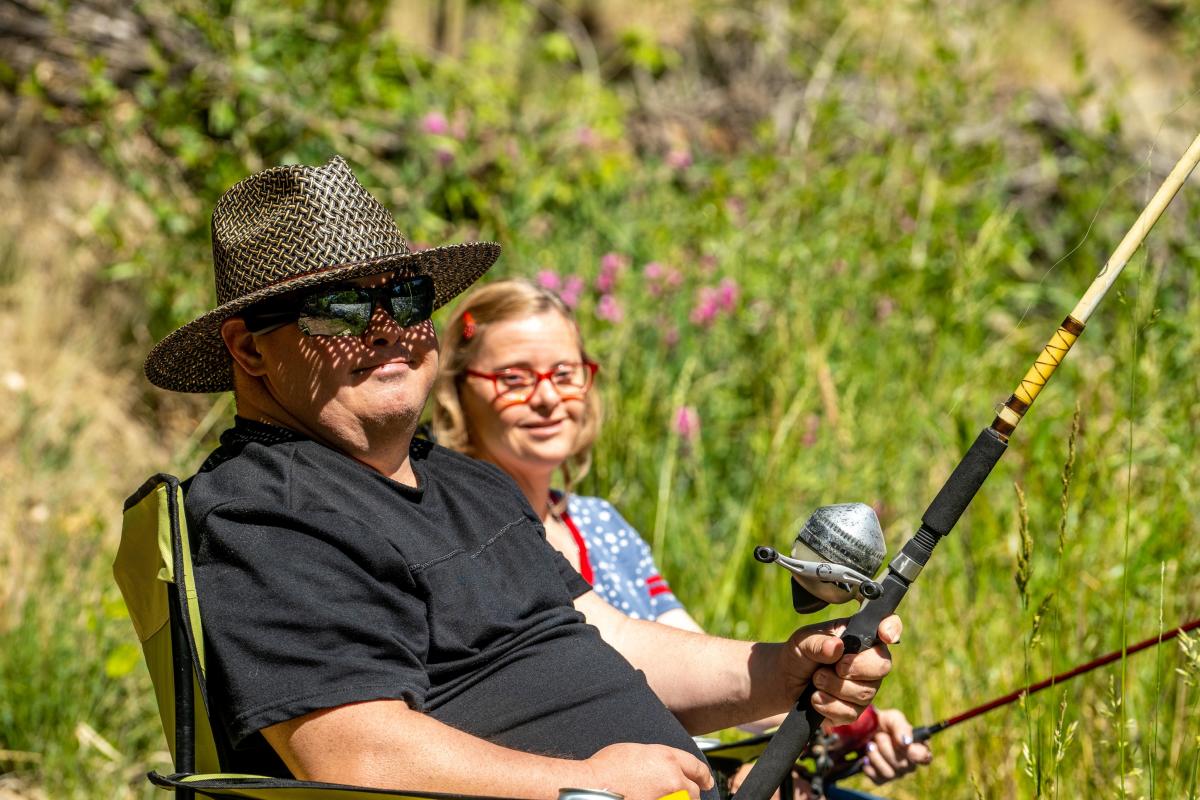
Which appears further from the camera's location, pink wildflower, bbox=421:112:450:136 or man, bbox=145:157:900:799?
pink wildflower, bbox=421:112:450:136

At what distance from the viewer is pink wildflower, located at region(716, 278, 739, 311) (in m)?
4.39

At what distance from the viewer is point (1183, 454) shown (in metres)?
3.27

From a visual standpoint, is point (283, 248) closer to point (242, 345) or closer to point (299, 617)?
point (242, 345)

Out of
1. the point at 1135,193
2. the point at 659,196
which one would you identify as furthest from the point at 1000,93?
the point at 659,196

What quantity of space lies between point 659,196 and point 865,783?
2.95 m

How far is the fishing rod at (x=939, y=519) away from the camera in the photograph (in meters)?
1.77

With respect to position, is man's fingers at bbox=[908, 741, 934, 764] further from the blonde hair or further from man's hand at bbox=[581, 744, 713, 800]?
the blonde hair

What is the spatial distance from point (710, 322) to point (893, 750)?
85.6 inches

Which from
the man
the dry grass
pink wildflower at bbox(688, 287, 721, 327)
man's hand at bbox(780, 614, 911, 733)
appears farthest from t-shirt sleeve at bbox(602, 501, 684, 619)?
the dry grass

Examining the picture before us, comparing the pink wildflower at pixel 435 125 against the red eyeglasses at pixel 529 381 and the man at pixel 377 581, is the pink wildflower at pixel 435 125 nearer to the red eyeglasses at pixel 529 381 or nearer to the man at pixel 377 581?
the red eyeglasses at pixel 529 381

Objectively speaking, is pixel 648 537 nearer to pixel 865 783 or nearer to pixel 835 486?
pixel 835 486

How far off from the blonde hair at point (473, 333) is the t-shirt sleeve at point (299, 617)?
1295 millimetres

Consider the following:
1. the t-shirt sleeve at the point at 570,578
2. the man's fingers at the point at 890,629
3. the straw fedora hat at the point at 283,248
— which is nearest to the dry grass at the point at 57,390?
the straw fedora hat at the point at 283,248

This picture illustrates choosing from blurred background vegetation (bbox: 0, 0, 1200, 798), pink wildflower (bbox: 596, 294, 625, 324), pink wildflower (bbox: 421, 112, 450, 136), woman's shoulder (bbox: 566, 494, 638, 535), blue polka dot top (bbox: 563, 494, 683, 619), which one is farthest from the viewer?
pink wildflower (bbox: 421, 112, 450, 136)
